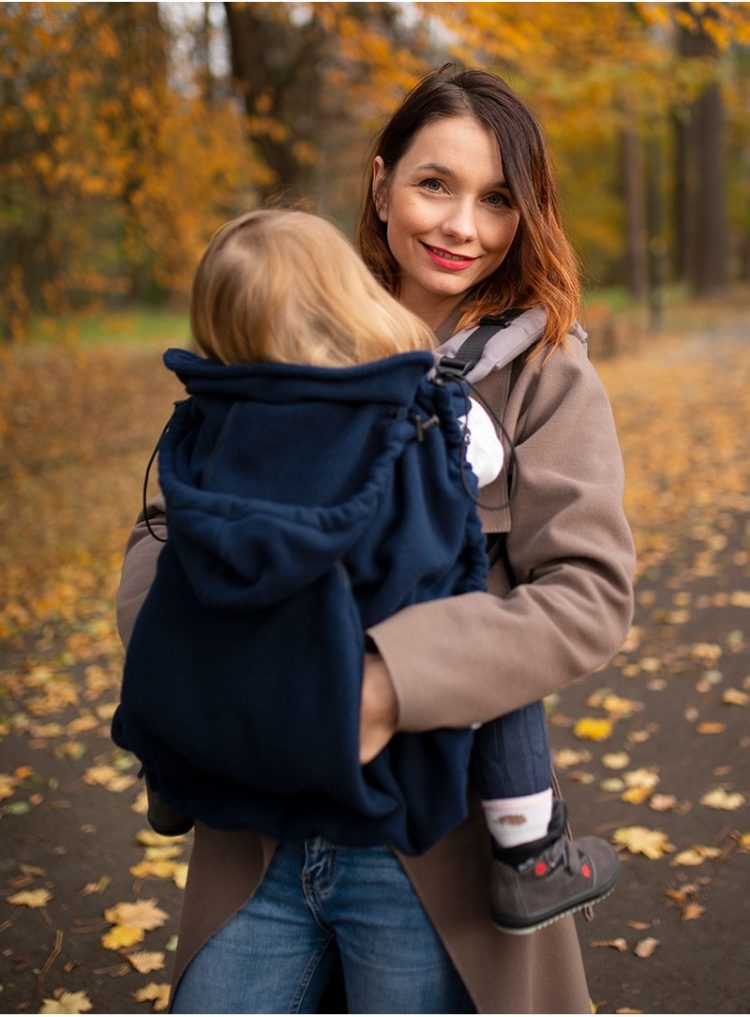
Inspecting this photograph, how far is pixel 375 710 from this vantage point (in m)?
1.62

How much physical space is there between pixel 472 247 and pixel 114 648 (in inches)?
197

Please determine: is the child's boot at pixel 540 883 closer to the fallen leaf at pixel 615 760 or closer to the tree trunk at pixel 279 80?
the fallen leaf at pixel 615 760

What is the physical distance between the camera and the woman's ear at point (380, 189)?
227cm

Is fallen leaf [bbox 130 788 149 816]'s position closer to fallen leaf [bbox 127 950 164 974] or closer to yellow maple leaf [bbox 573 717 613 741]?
fallen leaf [bbox 127 950 164 974]

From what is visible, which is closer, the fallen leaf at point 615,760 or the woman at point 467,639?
the woman at point 467,639

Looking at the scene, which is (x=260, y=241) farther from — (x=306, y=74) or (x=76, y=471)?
(x=306, y=74)

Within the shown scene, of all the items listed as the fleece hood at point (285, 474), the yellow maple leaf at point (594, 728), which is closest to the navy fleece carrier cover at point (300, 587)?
the fleece hood at point (285, 474)

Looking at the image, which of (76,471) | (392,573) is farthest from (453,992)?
(76,471)

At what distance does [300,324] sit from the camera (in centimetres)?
165

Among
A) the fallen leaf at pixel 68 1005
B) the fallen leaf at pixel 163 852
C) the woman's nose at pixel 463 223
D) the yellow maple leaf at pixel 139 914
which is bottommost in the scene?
the fallen leaf at pixel 163 852

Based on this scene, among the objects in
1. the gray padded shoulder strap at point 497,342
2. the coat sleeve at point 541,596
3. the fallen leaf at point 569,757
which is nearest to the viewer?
the coat sleeve at point 541,596

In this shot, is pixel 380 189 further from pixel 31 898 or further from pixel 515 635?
pixel 31 898

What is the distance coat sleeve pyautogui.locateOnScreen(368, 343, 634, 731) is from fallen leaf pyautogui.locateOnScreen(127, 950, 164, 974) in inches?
90.3

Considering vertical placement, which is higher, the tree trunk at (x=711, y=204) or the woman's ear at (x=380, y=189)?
the woman's ear at (x=380, y=189)
